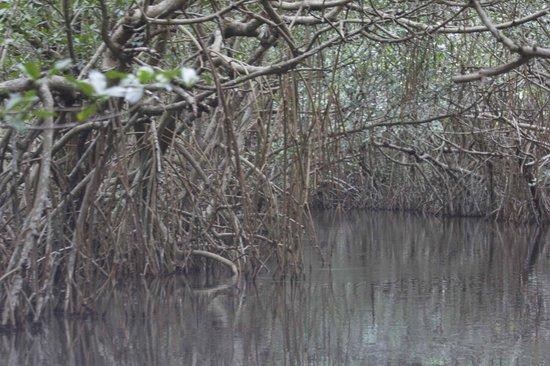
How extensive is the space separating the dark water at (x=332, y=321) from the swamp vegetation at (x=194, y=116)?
0.95 ft

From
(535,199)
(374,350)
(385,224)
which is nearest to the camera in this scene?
(374,350)

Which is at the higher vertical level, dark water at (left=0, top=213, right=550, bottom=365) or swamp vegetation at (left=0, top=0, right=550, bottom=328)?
swamp vegetation at (left=0, top=0, right=550, bottom=328)

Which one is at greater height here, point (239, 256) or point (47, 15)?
point (47, 15)

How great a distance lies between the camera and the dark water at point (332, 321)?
17.8ft

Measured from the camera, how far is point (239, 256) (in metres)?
7.94

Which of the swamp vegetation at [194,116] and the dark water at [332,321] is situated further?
the swamp vegetation at [194,116]

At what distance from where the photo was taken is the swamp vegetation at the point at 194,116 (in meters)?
5.71

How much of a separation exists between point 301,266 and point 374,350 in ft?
8.76

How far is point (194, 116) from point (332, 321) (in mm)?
1996

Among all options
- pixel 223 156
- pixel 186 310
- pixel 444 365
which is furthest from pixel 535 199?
pixel 444 365

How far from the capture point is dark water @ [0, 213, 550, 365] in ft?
17.8

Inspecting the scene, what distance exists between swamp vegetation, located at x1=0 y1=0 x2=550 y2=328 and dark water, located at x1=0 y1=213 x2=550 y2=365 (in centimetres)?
29

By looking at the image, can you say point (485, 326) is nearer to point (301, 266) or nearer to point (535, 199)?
point (301, 266)

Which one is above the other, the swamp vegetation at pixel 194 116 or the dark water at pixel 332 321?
the swamp vegetation at pixel 194 116
